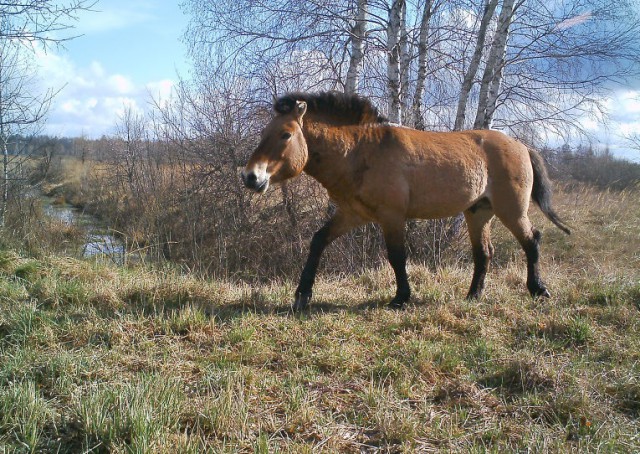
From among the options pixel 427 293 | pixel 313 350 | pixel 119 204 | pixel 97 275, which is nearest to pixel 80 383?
pixel 313 350

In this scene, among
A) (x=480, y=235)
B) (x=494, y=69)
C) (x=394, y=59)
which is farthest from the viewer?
(x=494, y=69)

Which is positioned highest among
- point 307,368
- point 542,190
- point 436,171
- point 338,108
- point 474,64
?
point 474,64

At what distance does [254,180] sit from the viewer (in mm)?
4730

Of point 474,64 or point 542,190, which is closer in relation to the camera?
point 542,190

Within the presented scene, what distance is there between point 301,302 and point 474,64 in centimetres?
711

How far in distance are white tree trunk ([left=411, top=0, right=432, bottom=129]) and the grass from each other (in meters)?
5.30

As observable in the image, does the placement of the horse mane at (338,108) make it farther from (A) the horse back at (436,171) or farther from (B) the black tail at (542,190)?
(B) the black tail at (542,190)

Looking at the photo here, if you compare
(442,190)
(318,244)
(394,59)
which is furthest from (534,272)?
(394,59)

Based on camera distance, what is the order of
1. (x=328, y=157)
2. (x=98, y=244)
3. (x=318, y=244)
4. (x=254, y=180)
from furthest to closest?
(x=98, y=244) → (x=318, y=244) → (x=328, y=157) → (x=254, y=180)

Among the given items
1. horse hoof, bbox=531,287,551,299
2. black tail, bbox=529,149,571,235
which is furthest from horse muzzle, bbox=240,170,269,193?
black tail, bbox=529,149,571,235

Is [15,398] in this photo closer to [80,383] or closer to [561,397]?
[80,383]

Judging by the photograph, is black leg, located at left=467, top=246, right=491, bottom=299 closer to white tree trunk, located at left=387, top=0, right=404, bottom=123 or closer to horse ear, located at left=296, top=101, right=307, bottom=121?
horse ear, located at left=296, top=101, right=307, bottom=121

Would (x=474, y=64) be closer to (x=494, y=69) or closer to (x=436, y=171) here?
(x=494, y=69)

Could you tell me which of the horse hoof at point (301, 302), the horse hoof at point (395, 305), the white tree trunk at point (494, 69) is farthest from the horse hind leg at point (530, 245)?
the white tree trunk at point (494, 69)
